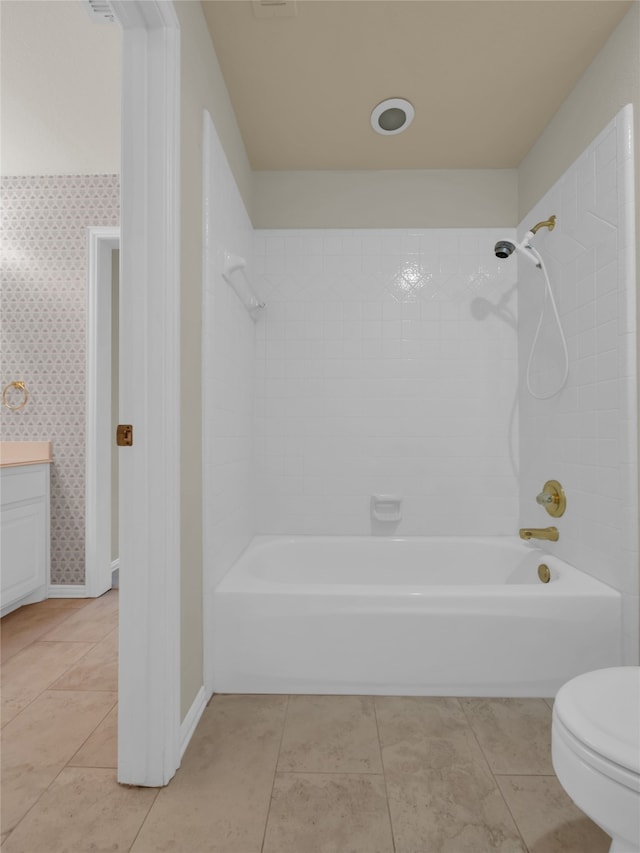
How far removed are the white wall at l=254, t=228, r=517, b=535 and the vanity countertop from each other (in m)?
1.24

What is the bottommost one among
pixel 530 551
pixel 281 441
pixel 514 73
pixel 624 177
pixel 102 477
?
pixel 530 551

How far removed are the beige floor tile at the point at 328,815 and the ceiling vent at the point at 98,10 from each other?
229cm

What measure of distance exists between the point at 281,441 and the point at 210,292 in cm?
109

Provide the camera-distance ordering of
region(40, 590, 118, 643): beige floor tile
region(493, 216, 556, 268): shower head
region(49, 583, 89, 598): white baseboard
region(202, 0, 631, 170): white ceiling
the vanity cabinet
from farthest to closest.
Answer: region(49, 583, 89, 598): white baseboard, the vanity cabinet, region(40, 590, 118, 643): beige floor tile, region(493, 216, 556, 268): shower head, region(202, 0, 631, 170): white ceiling

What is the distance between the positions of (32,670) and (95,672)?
263mm

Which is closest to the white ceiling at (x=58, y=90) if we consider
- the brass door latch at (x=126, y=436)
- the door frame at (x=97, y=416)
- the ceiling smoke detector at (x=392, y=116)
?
the door frame at (x=97, y=416)

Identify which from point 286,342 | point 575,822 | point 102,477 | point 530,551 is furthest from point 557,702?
point 102,477

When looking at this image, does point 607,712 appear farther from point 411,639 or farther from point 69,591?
point 69,591

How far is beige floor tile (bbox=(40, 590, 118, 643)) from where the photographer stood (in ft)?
7.58

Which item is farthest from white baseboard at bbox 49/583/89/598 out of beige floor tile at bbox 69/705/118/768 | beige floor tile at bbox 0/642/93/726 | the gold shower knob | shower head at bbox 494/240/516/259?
shower head at bbox 494/240/516/259

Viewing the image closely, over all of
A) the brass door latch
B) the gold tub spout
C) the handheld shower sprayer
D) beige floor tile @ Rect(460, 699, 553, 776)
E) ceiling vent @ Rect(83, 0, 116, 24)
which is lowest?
beige floor tile @ Rect(460, 699, 553, 776)

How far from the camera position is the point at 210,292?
1753 mm

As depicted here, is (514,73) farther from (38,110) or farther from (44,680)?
(44,680)

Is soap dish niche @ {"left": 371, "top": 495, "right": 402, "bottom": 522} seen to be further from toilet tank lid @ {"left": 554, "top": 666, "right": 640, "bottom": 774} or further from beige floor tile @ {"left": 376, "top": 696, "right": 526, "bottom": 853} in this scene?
toilet tank lid @ {"left": 554, "top": 666, "right": 640, "bottom": 774}
